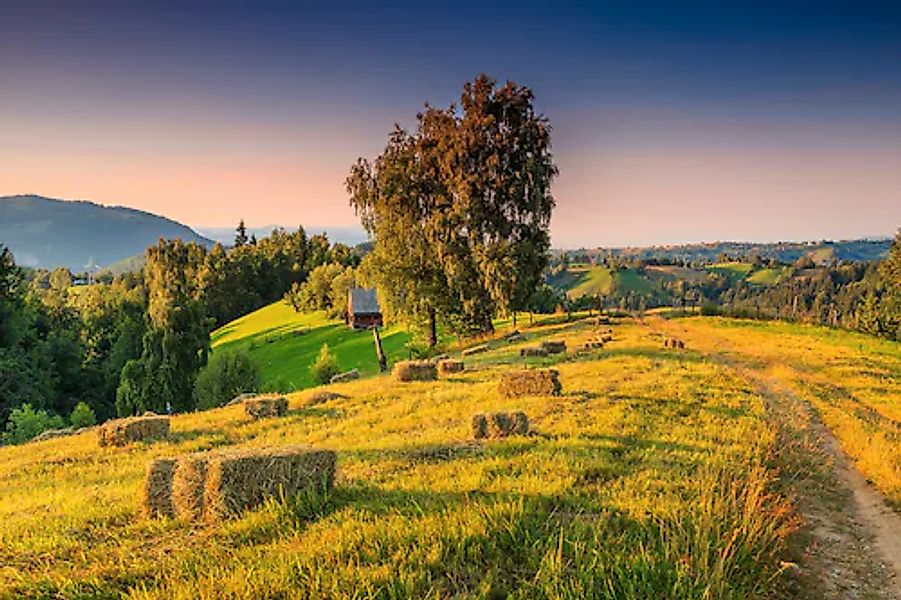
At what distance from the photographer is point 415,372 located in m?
25.3

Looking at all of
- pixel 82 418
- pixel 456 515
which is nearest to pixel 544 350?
pixel 456 515

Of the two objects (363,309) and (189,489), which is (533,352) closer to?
(189,489)

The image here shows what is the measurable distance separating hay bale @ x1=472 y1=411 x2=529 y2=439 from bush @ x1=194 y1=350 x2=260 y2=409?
137 ft

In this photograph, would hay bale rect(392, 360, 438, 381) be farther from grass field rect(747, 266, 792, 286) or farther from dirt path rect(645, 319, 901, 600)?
grass field rect(747, 266, 792, 286)

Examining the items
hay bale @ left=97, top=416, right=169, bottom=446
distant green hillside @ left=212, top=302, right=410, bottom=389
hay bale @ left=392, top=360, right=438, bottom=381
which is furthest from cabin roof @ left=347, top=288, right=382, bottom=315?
hay bale @ left=97, top=416, right=169, bottom=446

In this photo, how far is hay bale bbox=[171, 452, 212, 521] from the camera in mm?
8359

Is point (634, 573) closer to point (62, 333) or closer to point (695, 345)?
point (695, 345)

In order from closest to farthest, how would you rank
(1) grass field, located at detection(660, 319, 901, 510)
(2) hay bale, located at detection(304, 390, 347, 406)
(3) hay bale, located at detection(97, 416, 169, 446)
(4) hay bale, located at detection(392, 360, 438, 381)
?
(1) grass field, located at detection(660, 319, 901, 510) → (3) hay bale, located at detection(97, 416, 169, 446) → (2) hay bale, located at detection(304, 390, 347, 406) → (4) hay bale, located at detection(392, 360, 438, 381)

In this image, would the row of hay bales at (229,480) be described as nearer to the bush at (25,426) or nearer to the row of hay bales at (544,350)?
the row of hay bales at (544,350)

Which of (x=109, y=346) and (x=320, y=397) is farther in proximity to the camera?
(x=109, y=346)

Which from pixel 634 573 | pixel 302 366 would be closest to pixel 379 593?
pixel 634 573

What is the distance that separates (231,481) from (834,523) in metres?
9.80

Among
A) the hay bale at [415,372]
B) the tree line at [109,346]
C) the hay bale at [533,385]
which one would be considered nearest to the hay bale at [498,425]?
the hay bale at [533,385]

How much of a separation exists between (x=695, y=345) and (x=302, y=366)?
4444cm
